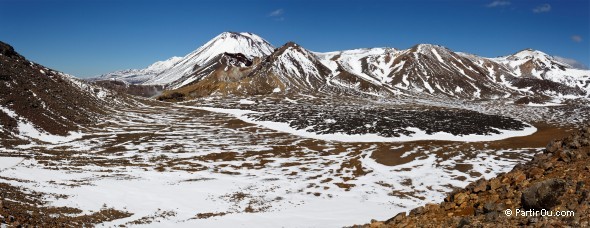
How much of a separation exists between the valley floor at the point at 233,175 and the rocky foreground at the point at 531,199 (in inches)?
482

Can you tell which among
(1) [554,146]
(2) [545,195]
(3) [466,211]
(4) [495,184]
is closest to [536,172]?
(4) [495,184]

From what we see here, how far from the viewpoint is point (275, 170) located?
44.2m

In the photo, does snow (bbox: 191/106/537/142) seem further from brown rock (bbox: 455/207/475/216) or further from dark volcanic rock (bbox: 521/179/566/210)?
dark volcanic rock (bbox: 521/179/566/210)

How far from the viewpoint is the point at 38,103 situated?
7450 cm

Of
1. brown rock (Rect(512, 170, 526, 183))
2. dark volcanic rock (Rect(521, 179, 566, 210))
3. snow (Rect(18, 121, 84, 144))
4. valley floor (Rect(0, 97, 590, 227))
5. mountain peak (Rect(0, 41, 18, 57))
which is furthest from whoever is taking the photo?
mountain peak (Rect(0, 41, 18, 57))

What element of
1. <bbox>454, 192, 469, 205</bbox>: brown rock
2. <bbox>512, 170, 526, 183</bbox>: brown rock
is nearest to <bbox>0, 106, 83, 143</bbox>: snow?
<bbox>454, 192, 469, 205</bbox>: brown rock

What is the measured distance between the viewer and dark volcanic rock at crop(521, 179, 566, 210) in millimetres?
10320

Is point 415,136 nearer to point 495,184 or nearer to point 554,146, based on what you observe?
point 554,146

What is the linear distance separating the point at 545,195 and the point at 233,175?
33782 millimetres

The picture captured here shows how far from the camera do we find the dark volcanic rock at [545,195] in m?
10.3

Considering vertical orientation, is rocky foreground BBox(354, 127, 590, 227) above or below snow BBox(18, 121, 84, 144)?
below

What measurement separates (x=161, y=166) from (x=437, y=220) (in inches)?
1510

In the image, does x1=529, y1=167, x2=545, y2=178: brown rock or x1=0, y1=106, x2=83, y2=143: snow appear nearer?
x1=529, y1=167, x2=545, y2=178: brown rock

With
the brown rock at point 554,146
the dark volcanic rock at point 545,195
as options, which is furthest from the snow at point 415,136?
the dark volcanic rock at point 545,195
